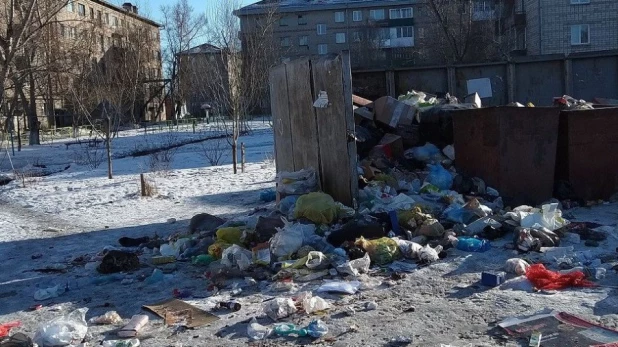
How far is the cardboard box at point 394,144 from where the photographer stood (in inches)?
399

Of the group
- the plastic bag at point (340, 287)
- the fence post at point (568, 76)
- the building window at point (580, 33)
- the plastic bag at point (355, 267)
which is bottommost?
the plastic bag at point (340, 287)

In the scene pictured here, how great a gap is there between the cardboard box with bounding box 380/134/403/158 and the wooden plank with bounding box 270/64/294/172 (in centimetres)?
134

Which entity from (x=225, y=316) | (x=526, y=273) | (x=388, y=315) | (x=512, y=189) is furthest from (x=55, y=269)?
(x=512, y=189)

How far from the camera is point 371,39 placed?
48.9m

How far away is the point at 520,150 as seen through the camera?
9.09 metres

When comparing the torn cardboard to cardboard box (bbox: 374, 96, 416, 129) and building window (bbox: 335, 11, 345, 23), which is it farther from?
building window (bbox: 335, 11, 345, 23)

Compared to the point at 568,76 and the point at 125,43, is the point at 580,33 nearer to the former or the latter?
the point at 568,76

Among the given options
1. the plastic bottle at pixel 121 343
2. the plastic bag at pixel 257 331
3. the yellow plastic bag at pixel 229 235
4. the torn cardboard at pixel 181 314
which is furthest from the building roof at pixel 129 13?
the plastic bag at pixel 257 331

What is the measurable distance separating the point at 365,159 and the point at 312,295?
14.2ft

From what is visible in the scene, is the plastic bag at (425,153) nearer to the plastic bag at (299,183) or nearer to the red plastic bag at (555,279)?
the plastic bag at (299,183)

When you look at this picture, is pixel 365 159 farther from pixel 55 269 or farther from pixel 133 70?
pixel 133 70

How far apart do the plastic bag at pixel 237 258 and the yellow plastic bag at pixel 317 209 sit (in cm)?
114

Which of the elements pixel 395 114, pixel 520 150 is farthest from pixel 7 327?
pixel 395 114

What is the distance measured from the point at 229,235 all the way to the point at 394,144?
3.34 m
